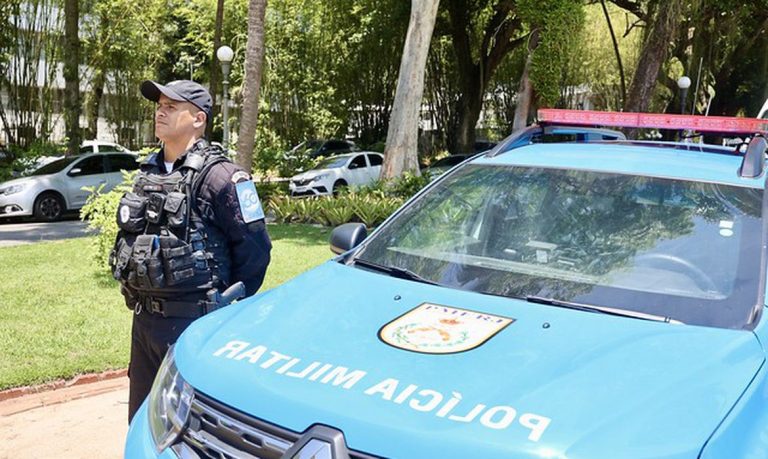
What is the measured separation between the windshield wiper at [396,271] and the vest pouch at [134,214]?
0.93 metres

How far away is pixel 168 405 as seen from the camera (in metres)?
Answer: 2.13

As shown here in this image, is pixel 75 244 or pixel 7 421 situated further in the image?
pixel 75 244

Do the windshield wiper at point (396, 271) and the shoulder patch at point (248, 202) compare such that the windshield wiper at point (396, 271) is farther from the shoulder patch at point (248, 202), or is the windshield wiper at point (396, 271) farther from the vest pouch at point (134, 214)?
the vest pouch at point (134, 214)

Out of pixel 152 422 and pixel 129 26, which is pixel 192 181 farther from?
pixel 129 26

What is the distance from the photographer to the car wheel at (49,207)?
14.2 meters

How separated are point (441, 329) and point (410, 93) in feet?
40.6

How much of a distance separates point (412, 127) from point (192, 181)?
450 inches

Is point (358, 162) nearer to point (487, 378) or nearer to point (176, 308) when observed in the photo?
point (176, 308)

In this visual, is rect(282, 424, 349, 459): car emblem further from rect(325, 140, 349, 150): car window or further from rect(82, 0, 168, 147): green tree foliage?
rect(82, 0, 168, 147): green tree foliage

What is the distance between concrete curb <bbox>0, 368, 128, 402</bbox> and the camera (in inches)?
176

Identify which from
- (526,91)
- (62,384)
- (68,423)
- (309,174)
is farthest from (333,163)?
(68,423)

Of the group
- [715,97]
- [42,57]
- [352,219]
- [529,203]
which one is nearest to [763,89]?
[715,97]

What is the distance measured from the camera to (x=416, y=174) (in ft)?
46.6

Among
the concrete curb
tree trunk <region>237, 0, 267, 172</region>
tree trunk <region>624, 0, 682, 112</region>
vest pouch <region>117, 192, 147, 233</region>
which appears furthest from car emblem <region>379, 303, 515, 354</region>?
tree trunk <region>624, 0, 682, 112</region>
